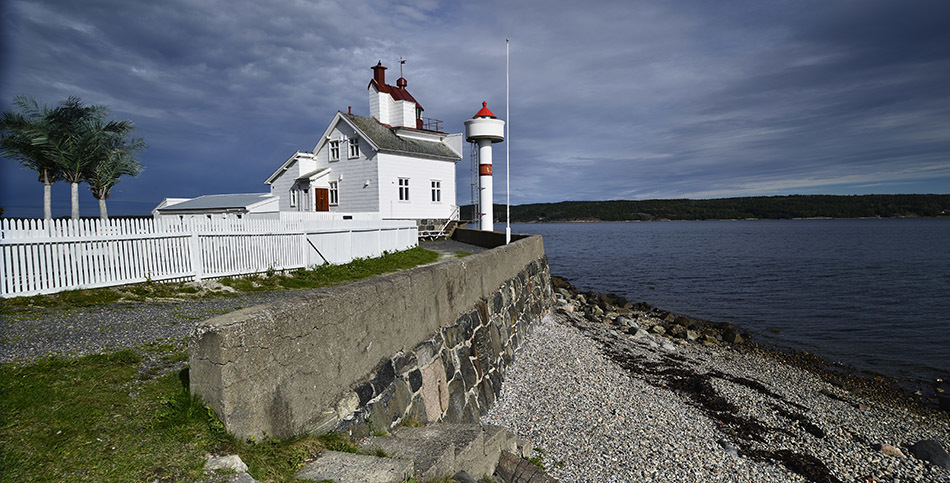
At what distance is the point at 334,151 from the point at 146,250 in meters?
21.4

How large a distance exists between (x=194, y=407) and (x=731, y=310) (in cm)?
2336

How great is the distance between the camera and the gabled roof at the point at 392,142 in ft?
93.7

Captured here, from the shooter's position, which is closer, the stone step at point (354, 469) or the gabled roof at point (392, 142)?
the stone step at point (354, 469)

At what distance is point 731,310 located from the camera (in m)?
22.3

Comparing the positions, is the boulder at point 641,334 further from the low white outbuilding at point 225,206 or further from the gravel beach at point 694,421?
the low white outbuilding at point 225,206

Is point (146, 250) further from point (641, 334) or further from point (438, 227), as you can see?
point (438, 227)

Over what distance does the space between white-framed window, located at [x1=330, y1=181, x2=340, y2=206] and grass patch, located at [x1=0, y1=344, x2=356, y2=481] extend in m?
27.2

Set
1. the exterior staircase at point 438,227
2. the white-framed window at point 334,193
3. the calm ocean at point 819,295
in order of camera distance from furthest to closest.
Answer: the white-framed window at point 334,193, the exterior staircase at point 438,227, the calm ocean at point 819,295

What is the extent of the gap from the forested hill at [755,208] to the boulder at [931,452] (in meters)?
157

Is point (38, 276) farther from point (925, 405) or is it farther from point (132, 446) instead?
point (925, 405)

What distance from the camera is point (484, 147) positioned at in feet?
89.2

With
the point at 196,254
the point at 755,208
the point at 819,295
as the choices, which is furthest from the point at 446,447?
the point at 755,208

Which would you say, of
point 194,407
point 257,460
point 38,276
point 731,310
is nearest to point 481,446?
point 257,460

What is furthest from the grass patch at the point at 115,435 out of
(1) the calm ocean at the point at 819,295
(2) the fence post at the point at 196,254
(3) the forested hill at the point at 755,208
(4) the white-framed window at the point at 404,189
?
(3) the forested hill at the point at 755,208
